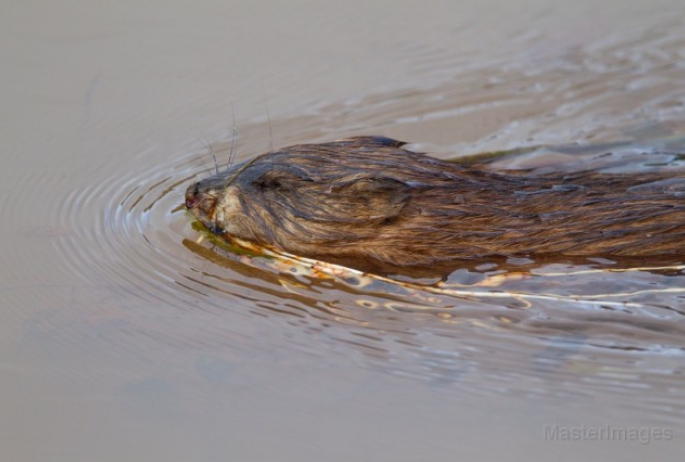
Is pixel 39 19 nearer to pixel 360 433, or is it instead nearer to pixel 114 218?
pixel 114 218

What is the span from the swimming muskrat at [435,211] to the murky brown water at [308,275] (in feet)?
0.48

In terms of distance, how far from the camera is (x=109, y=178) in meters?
5.96

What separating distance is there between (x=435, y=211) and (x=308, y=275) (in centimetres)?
72

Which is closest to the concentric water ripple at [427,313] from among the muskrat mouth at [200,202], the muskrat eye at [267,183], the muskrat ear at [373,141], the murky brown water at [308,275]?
the murky brown water at [308,275]

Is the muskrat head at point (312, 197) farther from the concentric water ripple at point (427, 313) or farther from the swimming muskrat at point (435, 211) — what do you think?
the concentric water ripple at point (427, 313)

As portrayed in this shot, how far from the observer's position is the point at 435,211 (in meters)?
4.93

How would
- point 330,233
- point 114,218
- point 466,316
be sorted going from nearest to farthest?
point 466,316 → point 330,233 → point 114,218

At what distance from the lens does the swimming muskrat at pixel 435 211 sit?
4.90 meters

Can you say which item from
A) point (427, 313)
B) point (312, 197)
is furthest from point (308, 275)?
point (427, 313)

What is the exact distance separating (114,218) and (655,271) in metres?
2.95

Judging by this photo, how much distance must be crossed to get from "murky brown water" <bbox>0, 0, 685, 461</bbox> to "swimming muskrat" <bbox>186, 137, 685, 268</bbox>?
147 mm

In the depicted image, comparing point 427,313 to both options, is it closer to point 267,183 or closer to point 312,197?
point 312,197

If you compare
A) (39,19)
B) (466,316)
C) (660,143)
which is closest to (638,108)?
(660,143)

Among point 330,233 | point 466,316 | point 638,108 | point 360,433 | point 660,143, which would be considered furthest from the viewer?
point 638,108
